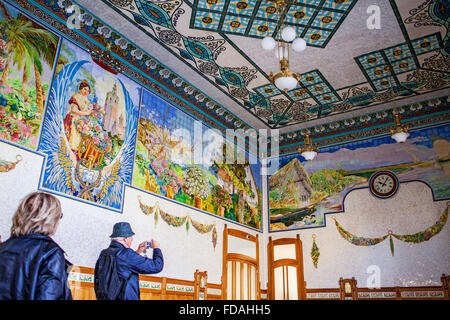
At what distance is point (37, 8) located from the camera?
6.23m

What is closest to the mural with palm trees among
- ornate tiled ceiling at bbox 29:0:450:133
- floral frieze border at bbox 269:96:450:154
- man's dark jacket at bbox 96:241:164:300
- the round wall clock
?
ornate tiled ceiling at bbox 29:0:450:133

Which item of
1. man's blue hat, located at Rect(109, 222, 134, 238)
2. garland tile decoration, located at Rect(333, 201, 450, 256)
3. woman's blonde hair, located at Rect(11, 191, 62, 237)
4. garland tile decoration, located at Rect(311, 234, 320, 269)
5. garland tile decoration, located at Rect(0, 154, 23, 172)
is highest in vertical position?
garland tile decoration, located at Rect(0, 154, 23, 172)

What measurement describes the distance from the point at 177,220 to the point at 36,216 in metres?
5.53

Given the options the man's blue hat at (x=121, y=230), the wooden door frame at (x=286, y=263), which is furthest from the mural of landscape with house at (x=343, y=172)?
the man's blue hat at (x=121, y=230)

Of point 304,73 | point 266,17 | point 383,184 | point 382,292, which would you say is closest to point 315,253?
point 382,292

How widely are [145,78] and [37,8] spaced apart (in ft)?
8.53

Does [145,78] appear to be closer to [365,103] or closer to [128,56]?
[128,56]

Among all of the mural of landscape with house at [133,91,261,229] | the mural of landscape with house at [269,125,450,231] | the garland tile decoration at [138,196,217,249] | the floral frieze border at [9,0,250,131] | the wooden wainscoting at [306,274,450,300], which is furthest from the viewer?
the mural of landscape with house at [269,125,450,231]

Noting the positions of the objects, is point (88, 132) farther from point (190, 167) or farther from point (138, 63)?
point (190, 167)

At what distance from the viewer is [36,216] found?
2887mm

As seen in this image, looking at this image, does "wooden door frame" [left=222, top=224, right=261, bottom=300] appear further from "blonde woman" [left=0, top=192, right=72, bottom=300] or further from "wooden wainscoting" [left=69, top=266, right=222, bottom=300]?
"blonde woman" [left=0, top=192, right=72, bottom=300]

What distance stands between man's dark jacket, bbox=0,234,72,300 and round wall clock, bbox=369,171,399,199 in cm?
919

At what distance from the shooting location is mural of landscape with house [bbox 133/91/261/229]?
7984 mm
